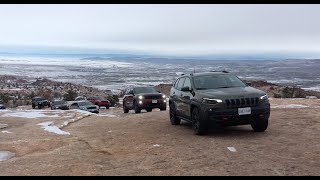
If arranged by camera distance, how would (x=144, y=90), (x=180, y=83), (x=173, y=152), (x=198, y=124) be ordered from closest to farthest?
(x=173, y=152) → (x=198, y=124) → (x=180, y=83) → (x=144, y=90)

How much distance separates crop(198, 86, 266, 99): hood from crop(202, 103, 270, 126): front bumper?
12.0 inches

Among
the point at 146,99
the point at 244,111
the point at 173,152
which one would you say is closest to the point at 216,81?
the point at 244,111

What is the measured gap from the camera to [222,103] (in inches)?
421

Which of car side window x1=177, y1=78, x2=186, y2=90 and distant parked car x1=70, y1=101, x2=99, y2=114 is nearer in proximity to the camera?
car side window x1=177, y1=78, x2=186, y2=90

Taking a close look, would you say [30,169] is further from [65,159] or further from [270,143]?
[270,143]

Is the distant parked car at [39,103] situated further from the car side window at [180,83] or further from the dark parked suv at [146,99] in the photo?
Answer: the car side window at [180,83]

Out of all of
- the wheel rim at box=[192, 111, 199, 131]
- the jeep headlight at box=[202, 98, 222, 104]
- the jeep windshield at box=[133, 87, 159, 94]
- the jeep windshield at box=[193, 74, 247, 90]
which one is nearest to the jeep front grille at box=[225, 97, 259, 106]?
the jeep headlight at box=[202, 98, 222, 104]

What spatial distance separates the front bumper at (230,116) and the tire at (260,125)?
25 centimetres

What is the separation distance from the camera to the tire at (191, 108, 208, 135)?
11.0 metres

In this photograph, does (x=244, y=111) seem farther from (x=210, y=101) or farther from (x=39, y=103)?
(x=39, y=103)

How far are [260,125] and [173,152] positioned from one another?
333 cm

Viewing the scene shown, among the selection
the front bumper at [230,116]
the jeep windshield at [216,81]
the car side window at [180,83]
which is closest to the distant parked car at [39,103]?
the car side window at [180,83]

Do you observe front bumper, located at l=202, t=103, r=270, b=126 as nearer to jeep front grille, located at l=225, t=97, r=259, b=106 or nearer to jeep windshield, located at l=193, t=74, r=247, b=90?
jeep front grille, located at l=225, t=97, r=259, b=106

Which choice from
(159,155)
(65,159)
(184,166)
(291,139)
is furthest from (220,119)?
(65,159)
